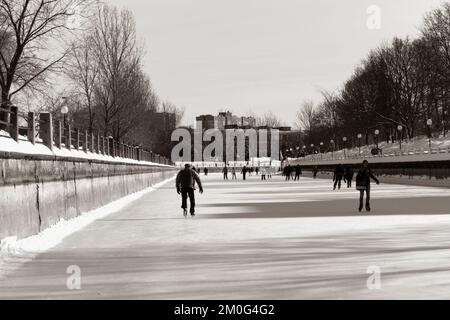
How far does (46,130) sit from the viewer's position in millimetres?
19453

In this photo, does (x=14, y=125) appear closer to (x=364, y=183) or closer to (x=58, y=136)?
(x=58, y=136)

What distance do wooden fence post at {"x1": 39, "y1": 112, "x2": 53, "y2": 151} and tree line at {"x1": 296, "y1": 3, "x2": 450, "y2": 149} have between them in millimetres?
46629

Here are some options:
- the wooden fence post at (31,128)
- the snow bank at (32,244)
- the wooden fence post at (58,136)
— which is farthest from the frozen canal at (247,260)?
the wooden fence post at (58,136)

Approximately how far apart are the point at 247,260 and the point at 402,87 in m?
75.5

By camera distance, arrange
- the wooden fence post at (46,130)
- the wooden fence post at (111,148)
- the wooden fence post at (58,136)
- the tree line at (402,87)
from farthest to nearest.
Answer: the tree line at (402,87)
the wooden fence post at (111,148)
the wooden fence post at (58,136)
the wooden fence post at (46,130)

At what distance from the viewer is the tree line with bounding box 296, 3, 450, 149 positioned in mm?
Result: 61812

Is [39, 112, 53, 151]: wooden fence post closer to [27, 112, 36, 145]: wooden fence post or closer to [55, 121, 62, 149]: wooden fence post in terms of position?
[27, 112, 36, 145]: wooden fence post

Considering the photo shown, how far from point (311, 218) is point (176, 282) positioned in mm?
10388

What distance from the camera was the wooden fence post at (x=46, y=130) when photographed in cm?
1918

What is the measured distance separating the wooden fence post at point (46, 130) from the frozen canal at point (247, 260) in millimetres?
2768

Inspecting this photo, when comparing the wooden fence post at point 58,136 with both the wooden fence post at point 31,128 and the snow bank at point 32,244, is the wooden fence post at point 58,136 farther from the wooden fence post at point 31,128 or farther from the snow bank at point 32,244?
the snow bank at point 32,244

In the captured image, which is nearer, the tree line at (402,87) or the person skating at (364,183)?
the person skating at (364,183)

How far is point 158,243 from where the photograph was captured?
12781mm

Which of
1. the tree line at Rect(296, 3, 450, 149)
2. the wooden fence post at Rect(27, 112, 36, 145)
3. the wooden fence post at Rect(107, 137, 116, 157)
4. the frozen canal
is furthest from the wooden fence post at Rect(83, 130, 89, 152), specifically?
the tree line at Rect(296, 3, 450, 149)
